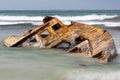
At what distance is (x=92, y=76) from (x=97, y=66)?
100cm

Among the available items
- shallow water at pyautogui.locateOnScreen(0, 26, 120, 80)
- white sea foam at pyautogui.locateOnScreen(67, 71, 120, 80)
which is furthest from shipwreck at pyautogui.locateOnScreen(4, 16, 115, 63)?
white sea foam at pyautogui.locateOnScreen(67, 71, 120, 80)

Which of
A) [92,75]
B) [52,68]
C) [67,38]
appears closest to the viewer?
[92,75]

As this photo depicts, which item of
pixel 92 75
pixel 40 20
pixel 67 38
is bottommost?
pixel 40 20

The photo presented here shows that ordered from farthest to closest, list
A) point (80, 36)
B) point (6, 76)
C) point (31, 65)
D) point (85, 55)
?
point (80, 36) < point (85, 55) < point (31, 65) < point (6, 76)

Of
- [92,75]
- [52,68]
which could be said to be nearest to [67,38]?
[52,68]

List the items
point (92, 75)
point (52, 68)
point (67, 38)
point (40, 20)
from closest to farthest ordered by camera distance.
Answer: point (92, 75), point (52, 68), point (67, 38), point (40, 20)

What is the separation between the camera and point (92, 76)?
668 centimetres

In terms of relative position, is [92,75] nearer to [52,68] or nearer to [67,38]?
[52,68]

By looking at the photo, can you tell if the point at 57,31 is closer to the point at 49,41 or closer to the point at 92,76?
the point at 49,41

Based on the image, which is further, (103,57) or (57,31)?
(57,31)

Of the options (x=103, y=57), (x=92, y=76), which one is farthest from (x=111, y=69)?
(x=103, y=57)

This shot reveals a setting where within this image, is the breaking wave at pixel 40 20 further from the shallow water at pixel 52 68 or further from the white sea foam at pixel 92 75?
the white sea foam at pixel 92 75

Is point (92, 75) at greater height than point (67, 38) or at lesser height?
greater

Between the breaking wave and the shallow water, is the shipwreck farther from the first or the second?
the breaking wave
